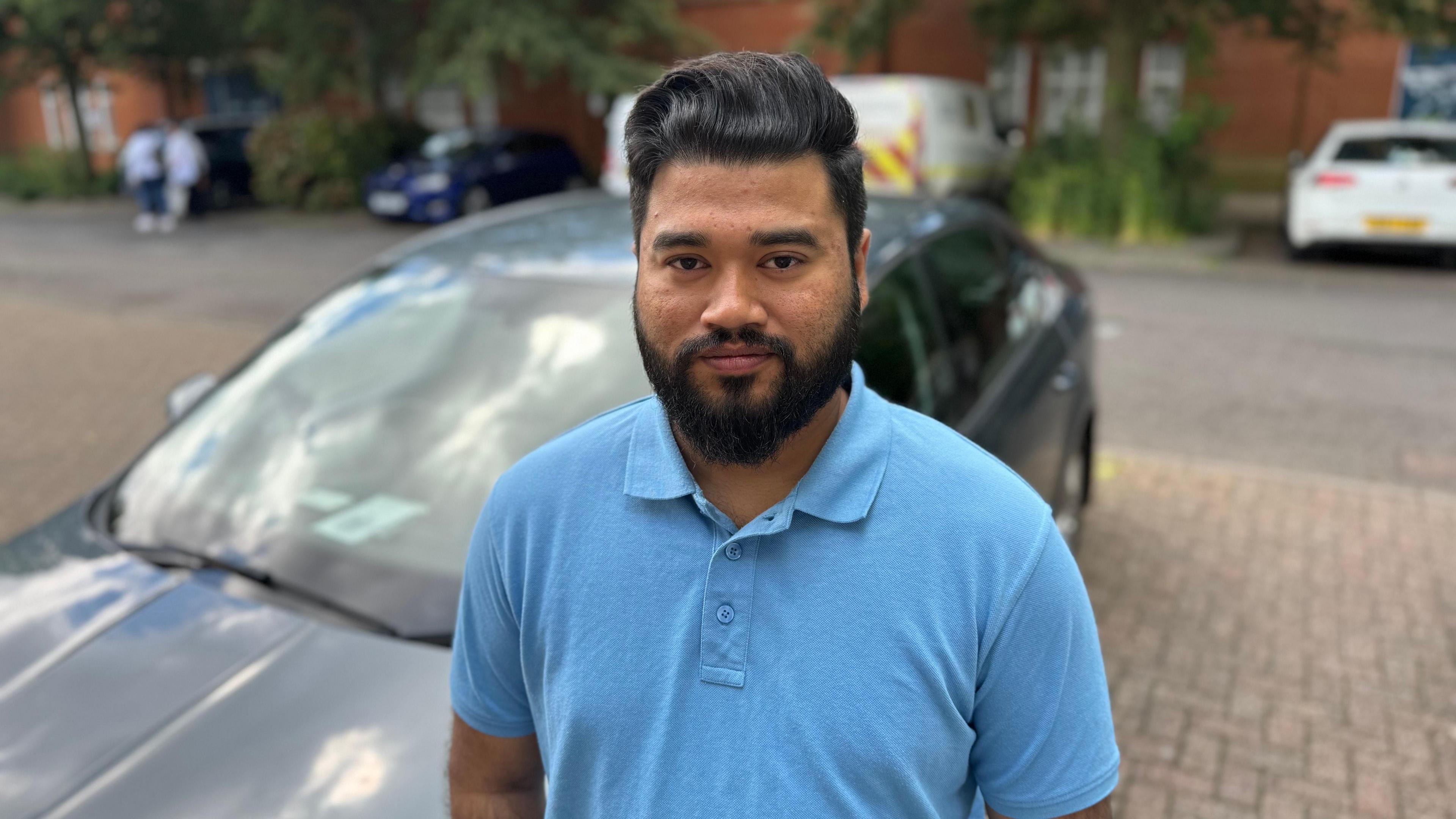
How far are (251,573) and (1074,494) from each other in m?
3.17

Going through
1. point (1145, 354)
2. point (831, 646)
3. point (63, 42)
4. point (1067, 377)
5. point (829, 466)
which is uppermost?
point (63, 42)

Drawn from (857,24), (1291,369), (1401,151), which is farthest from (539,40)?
(1291,369)

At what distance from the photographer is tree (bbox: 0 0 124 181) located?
21.2 meters

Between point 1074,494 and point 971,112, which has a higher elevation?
point 971,112

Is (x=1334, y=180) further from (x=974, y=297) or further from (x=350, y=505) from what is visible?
(x=350, y=505)

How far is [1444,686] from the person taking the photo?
3.62m

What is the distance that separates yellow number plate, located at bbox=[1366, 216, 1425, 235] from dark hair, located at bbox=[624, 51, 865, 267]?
12417mm

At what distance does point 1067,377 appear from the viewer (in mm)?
4086

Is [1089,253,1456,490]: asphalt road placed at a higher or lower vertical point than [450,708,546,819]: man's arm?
lower

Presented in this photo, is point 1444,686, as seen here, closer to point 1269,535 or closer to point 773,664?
point 1269,535

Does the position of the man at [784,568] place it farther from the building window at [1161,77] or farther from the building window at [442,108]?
the building window at [442,108]

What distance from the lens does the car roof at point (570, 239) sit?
10.0 feet

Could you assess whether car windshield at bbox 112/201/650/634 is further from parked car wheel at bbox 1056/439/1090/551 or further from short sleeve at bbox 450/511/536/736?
parked car wheel at bbox 1056/439/1090/551

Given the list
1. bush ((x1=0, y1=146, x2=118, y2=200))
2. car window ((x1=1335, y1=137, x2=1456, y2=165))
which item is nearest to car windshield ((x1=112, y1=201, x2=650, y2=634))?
car window ((x1=1335, y1=137, x2=1456, y2=165))
